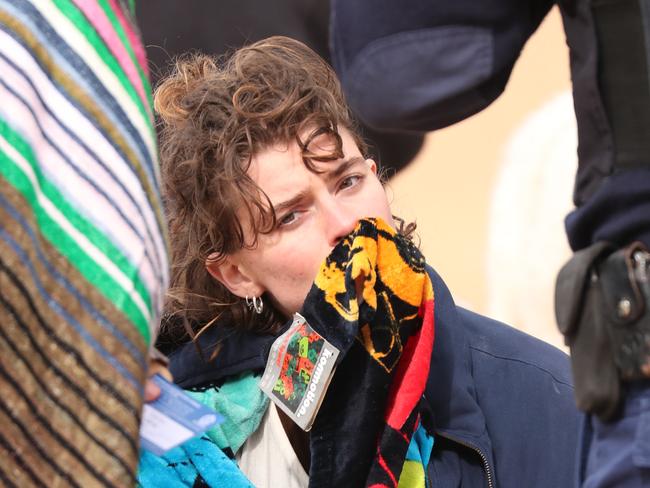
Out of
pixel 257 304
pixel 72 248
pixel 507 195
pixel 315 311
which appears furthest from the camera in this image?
pixel 507 195

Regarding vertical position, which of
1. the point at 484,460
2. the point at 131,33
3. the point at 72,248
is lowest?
the point at 484,460

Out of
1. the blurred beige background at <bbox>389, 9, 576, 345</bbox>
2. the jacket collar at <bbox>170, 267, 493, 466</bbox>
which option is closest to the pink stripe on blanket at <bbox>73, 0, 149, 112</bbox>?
the jacket collar at <bbox>170, 267, 493, 466</bbox>

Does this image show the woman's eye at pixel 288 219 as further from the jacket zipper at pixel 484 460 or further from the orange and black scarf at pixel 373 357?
the jacket zipper at pixel 484 460

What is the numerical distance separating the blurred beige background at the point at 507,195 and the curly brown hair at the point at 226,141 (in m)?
0.44

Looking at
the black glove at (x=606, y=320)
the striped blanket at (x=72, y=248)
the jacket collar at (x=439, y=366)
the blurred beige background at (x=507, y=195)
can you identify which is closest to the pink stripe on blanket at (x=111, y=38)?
the striped blanket at (x=72, y=248)

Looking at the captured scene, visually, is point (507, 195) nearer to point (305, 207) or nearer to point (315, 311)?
point (305, 207)

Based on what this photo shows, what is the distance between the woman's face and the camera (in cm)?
198

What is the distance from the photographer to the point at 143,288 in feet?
3.93

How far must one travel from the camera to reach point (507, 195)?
3684 millimetres

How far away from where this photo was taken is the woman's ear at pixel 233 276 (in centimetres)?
214

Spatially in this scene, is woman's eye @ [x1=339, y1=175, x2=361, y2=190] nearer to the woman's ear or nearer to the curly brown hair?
the curly brown hair

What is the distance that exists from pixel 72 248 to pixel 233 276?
1.00m

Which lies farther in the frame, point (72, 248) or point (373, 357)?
point (373, 357)

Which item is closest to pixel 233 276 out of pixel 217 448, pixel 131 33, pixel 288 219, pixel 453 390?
pixel 288 219
